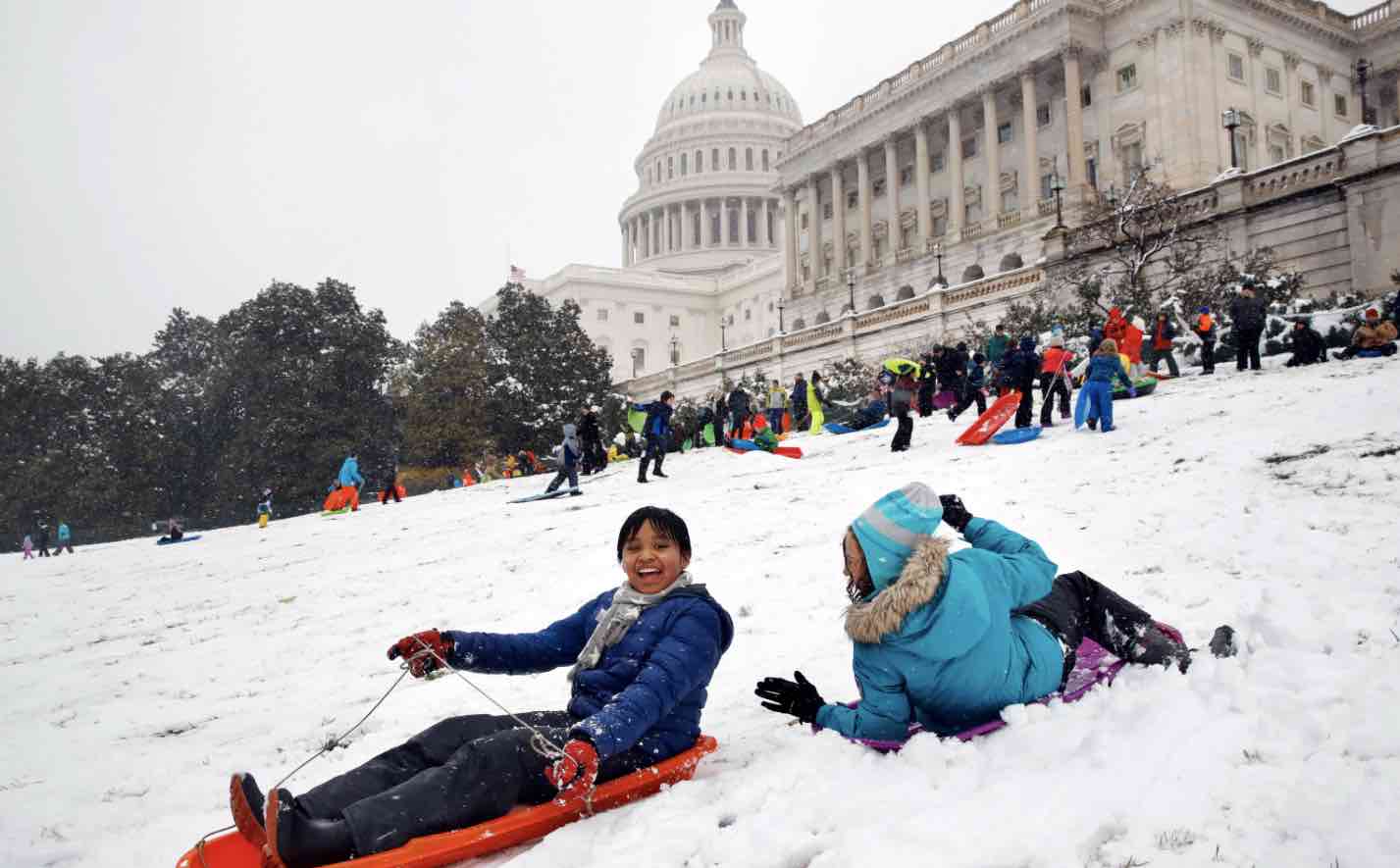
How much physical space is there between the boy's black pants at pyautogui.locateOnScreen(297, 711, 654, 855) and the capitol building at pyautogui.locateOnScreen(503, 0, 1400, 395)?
27.0 m

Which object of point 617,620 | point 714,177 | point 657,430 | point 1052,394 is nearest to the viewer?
point 617,620

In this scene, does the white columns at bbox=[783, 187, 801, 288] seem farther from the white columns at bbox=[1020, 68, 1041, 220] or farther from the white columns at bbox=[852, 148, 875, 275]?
the white columns at bbox=[1020, 68, 1041, 220]

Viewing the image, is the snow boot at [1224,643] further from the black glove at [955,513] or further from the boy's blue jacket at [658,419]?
the boy's blue jacket at [658,419]

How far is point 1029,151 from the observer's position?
4772 cm

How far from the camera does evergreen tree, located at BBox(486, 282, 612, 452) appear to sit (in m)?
46.2

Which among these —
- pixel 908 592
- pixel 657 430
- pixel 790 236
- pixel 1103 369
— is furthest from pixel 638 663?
pixel 790 236

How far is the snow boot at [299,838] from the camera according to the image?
2.88 meters

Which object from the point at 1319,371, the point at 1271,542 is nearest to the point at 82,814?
the point at 1271,542

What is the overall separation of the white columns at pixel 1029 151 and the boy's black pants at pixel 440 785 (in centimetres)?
4839

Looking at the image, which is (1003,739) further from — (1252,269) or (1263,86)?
(1263,86)

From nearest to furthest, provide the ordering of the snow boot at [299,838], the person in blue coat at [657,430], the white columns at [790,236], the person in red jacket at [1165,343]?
the snow boot at [299,838], the person in blue coat at [657,430], the person in red jacket at [1165,343], the white columns at [790,236]

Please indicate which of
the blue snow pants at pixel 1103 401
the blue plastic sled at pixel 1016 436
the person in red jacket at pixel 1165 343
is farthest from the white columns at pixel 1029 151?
the blue snow pants at pixel 1103 401

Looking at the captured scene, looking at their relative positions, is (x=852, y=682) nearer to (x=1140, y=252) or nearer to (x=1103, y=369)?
(x=1103, y=369)

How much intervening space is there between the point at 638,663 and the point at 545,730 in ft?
1.65
